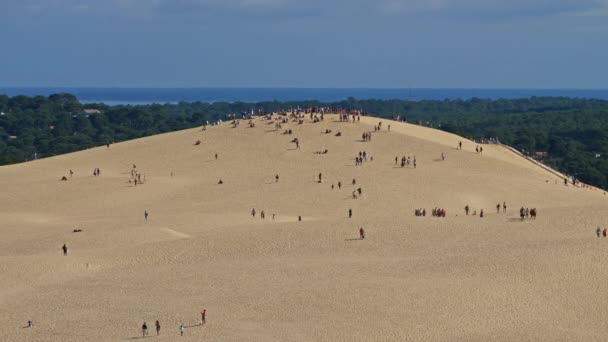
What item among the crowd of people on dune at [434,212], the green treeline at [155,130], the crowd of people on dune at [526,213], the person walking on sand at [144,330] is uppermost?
Result: the crowd of people on dune at [526,213]

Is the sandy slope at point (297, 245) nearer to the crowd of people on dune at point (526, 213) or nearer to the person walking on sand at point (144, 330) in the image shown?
the person walking on sand at point (144, 330)

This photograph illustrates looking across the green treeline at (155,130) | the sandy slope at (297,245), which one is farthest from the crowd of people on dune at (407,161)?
the green treeline at (155,130)

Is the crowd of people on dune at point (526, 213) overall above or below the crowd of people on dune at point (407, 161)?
below

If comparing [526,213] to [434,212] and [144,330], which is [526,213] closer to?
[434,212]

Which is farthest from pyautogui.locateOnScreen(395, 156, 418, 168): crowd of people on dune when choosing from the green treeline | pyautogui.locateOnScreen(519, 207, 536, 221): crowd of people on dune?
the green treeline

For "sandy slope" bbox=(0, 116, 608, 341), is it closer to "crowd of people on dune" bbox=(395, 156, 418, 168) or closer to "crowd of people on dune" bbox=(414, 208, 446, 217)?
"crowd of people on dune" bbox=(395, 156, 418, 168)

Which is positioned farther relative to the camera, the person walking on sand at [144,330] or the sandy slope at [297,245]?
the sandy slope at [297,245]

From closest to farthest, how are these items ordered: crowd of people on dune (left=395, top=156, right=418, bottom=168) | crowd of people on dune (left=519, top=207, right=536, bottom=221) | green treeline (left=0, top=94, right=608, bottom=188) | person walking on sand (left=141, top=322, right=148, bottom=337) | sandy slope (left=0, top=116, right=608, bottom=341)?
person walking on sand (left=141, top=322, right=148, bottom=337), sandy slope (left=0, top=116, right=608, bottom=341), crowd of people on dune (left=519, top=207, right=536, bottom=221), crowd of people on dune (left=395, top=156, right=418, bottom=168), green treeline (left=0, top=94, right=608, bottom=188)

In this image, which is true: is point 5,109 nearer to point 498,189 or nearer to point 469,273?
point 498,189
